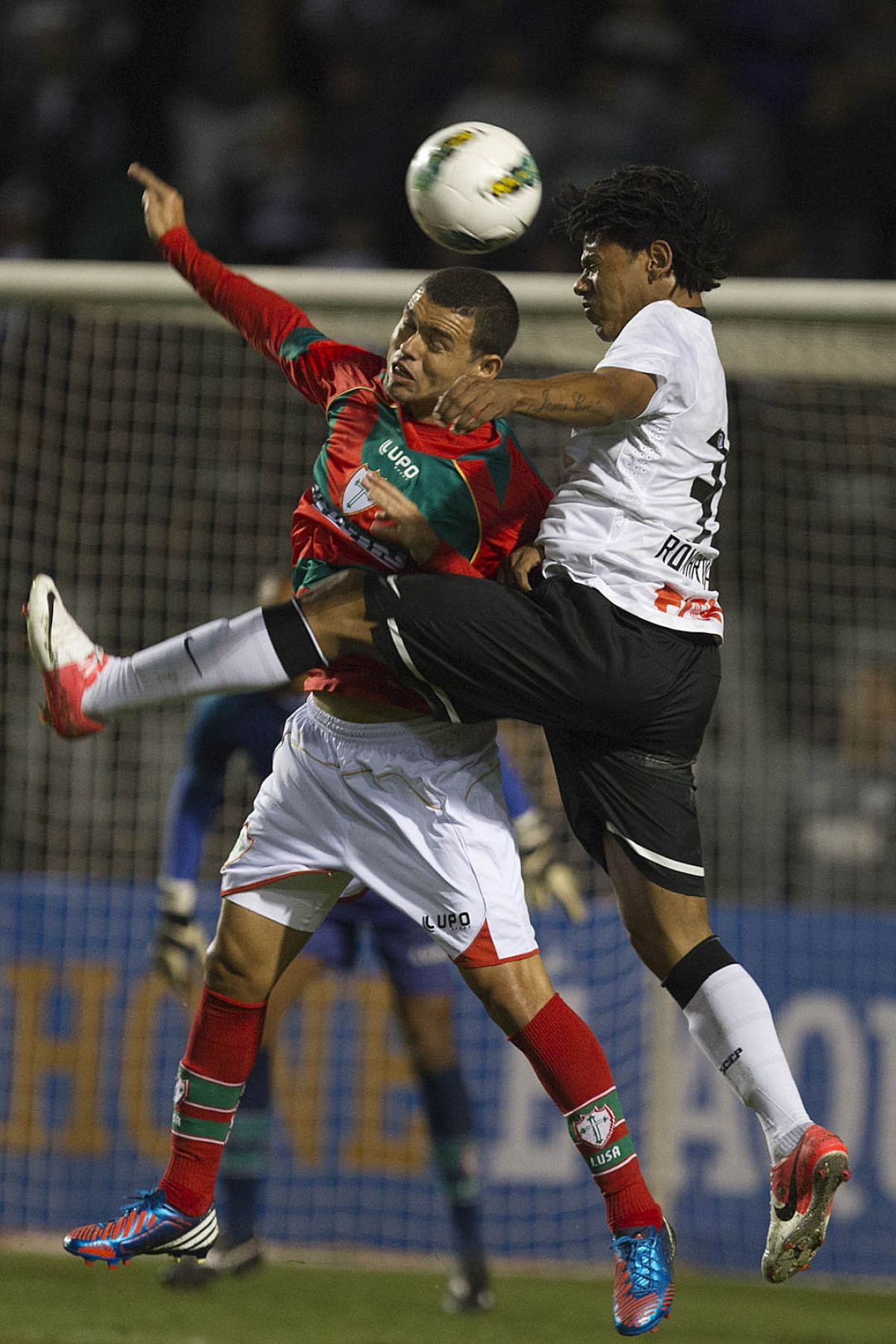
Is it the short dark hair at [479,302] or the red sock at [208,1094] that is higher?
the short dark hair at [479,302]

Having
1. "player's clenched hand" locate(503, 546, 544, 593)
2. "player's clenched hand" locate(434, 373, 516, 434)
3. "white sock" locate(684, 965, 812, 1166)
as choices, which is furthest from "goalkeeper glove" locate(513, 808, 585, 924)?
"player's clenched hand" locate(434, 373, 516, 434)

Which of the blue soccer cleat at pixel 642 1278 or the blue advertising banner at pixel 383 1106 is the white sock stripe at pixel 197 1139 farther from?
the blue advertising banner at pixel 383 1106

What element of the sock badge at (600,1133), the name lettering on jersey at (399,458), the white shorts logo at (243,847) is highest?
the name lettering on jersey at (399,458)

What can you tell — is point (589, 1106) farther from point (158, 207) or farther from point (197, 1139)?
point (158, 207)

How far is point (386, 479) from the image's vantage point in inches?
138

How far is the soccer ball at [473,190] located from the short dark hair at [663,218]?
6.6 inches

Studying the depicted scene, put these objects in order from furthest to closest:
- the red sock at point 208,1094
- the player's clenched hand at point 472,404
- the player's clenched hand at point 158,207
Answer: the player's clenched hand at point 158,207 → the red sock at point 208,1094 → the player's clenched hand at point 472,404

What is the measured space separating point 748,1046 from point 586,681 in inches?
32.2

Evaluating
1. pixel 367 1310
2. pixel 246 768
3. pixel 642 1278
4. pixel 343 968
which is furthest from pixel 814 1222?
pixel 246 768

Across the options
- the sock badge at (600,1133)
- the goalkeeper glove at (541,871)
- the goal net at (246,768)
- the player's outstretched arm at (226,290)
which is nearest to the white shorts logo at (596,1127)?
the sock badge at (600,1133)

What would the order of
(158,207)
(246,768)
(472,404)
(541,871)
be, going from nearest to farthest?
(472,404), (158,207), (541,871), (246,768)

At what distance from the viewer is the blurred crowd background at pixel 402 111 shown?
29.3 feet

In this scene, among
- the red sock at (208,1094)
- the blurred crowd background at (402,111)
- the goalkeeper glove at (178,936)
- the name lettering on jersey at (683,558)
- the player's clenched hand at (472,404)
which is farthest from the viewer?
the blurred crowd background at (402,111)

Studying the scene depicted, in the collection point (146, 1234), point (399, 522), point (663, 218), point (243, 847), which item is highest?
point (663, 218)
